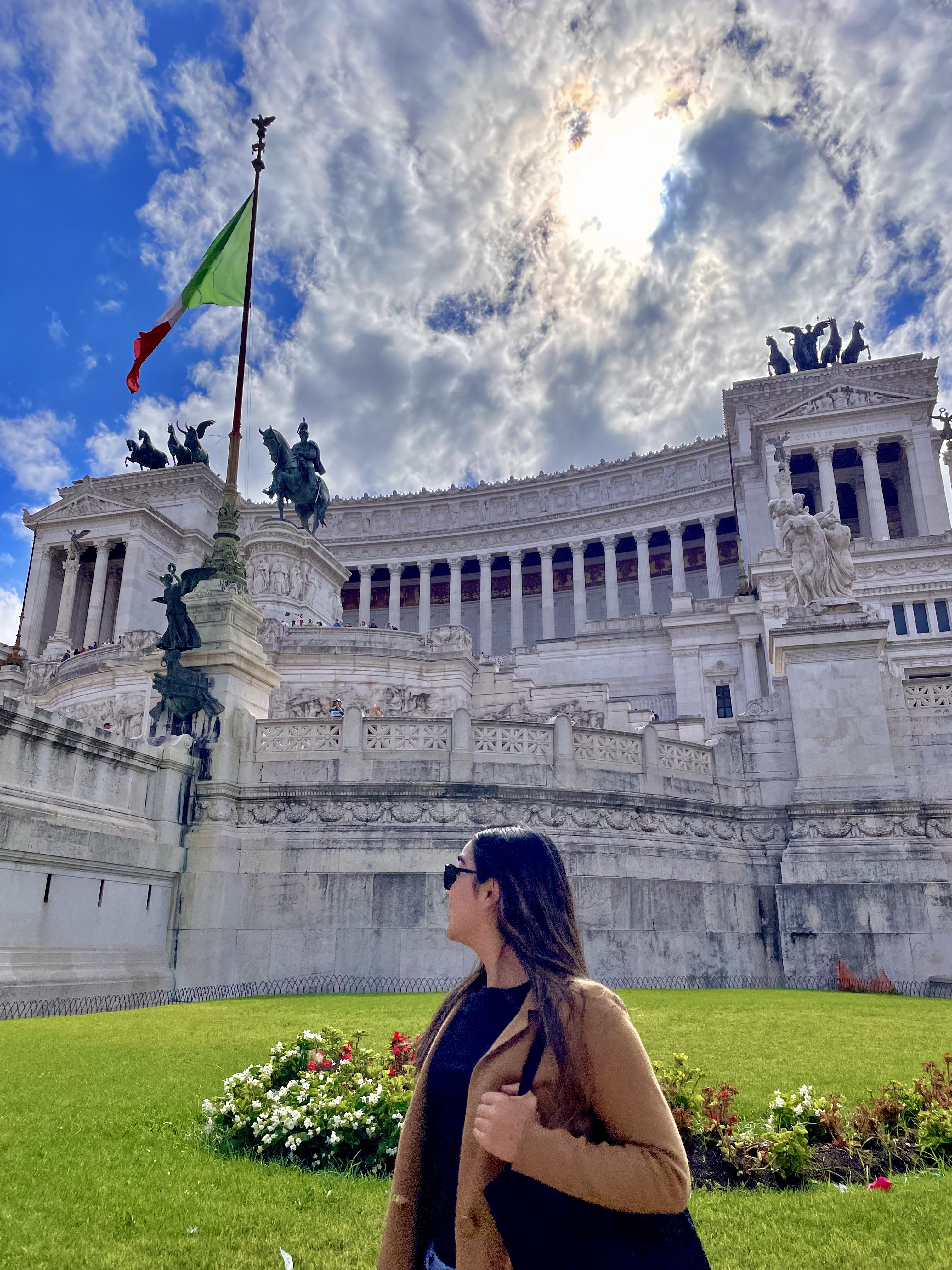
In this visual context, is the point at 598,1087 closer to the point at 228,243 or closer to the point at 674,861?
the point at 674,861

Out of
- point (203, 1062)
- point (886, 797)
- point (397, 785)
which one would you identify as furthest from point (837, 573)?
point (203, 1062)

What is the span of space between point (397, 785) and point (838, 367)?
60979mm

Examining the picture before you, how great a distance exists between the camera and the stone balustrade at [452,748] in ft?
59.5

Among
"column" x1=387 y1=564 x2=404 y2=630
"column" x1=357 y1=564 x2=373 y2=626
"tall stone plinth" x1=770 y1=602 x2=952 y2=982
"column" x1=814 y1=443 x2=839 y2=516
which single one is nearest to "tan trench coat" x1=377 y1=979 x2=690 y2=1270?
"tall stone plinth" x1=770 y1=602 x2=952 y2=982

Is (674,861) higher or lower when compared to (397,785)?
lower

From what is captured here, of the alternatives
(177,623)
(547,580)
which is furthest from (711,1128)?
(547,580)

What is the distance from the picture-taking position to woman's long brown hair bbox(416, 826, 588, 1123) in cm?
259

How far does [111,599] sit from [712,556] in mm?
51112

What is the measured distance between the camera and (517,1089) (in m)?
2.56

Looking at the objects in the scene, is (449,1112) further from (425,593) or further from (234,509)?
(425,593)

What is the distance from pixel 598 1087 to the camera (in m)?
2.52

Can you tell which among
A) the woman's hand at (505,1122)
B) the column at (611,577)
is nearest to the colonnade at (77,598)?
the column at (611,577)

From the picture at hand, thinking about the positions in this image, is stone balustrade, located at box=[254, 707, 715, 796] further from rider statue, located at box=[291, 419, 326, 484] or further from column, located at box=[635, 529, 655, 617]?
column, located at box=[635, 529, 655, 617]

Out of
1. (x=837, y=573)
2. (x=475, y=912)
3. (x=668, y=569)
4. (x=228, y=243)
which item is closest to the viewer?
(x=475, y=912)
